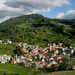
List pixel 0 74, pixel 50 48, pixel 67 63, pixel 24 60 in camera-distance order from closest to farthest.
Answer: pixel 0 74 < pixel 67 63 < pixel 24 60 < pixel 50 48

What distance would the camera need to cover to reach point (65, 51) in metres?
53.2

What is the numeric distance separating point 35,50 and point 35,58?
29.7ft

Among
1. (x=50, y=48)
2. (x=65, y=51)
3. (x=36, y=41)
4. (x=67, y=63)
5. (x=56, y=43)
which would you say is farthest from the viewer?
(x=36, y=41)

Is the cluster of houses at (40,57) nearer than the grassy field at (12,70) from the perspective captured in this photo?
→ No

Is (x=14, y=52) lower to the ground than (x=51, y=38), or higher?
lower

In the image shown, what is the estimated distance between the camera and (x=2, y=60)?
152ft

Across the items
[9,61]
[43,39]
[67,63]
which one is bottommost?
[9,61]

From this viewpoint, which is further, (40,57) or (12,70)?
(40,57)

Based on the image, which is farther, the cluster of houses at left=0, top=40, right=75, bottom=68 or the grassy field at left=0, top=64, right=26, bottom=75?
the cluster of houses at left=0, top=40, right=75, bottom=68

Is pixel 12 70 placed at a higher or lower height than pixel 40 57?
lower

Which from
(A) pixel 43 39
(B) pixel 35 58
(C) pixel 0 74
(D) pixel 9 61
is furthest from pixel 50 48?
(C) pixel 0 74

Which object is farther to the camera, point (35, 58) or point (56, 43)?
point (56, 43)

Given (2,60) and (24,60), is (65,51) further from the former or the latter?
(2,60)

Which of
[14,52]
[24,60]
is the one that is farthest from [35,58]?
[14,52]
